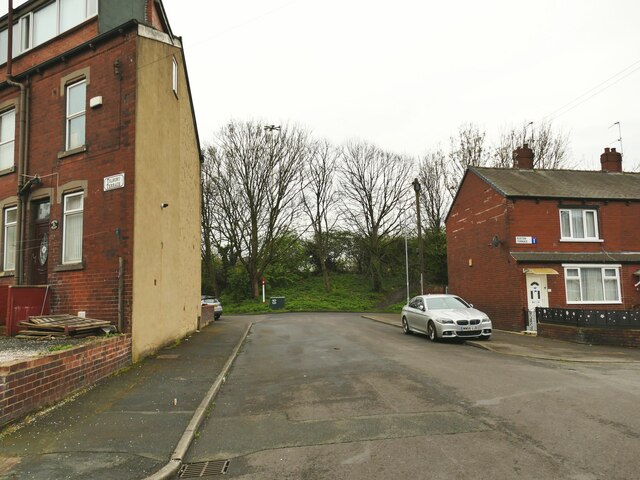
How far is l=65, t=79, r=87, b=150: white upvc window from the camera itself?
12.1 metres

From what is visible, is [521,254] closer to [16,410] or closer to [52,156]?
[52,156]

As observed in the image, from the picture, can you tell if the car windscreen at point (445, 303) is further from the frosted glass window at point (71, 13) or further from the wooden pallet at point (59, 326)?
the frosted glass window at point (71, 13)

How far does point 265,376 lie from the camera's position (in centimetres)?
962

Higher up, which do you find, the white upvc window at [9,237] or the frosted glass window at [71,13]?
the frosted glass window at [71,13]

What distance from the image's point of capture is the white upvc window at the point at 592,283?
2025 cm

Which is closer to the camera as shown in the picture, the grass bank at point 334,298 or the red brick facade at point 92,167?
the red brick facade at point 92,167

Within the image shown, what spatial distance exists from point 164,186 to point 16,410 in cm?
836

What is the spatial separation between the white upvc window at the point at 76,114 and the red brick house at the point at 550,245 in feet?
53.6

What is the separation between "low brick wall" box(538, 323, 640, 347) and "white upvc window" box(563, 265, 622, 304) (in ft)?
14.9

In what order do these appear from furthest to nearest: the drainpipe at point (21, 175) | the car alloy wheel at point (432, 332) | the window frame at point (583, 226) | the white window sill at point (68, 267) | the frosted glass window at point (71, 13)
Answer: the window frame at point (583, 226)
the car alloy wheel at point (432, 332)
the frosted glass window at point (71, 13)
the drainpipe at point (21, 175)
the white window sill at point (68, 267)

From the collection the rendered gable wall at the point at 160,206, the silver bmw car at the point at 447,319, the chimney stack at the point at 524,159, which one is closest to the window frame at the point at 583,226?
the chimney stack at the point at 524,159

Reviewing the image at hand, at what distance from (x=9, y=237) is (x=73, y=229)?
123 inches

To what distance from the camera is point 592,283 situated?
67.3 feet

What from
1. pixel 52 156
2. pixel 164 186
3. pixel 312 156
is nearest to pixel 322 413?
pixel 164 186
